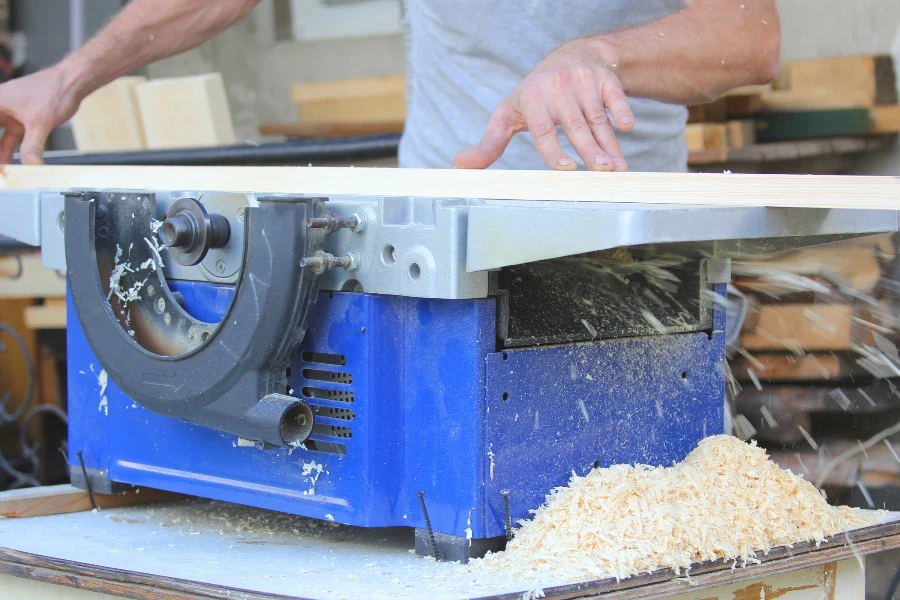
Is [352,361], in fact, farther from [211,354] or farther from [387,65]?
[387,65]

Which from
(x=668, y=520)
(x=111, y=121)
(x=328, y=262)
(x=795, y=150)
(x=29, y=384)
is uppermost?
(x=111, y=121)

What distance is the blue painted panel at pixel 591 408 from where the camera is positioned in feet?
4.21

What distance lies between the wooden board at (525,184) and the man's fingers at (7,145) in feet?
1.35

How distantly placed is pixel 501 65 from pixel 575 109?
0.68 m

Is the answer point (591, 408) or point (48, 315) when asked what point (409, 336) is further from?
point (48, 315)

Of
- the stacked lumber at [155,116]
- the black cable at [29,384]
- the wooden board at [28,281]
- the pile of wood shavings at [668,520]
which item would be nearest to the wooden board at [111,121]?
the stacked lumber at [155,116]

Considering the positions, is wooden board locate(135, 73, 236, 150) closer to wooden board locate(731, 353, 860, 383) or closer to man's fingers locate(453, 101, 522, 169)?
wooden board locate(731, 353, 860, 383)

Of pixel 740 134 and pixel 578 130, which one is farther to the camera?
pixel 740 134

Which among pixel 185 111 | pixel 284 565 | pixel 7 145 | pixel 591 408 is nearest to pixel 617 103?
pixel 591 408

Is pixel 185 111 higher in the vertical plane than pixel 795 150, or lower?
higher

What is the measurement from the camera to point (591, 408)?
54.4 inches

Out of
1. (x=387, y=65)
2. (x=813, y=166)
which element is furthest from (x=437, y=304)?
(x=387, y=65)

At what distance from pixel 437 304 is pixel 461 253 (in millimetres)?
85

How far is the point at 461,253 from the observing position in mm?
1225
